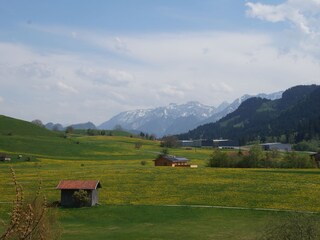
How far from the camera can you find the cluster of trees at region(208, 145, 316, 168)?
112 m

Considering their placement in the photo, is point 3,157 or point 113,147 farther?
point 113,147

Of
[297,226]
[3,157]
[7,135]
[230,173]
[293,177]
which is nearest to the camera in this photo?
[297,226]

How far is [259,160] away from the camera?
→ 11431 centimetres

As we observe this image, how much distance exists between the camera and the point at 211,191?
64.6m

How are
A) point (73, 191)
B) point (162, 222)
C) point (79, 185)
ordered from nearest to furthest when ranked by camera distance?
point (162, 222) < point (73, 191) < point (79, 185)

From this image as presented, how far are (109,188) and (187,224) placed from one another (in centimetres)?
2296

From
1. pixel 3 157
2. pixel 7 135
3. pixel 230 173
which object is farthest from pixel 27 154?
pixel 230 173

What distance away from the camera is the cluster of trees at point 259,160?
367 ft

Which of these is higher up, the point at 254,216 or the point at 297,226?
the point at 297,226

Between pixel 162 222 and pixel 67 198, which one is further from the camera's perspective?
pixel 67 198

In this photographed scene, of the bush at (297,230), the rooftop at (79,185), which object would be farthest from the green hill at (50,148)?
the bush at (297,230)

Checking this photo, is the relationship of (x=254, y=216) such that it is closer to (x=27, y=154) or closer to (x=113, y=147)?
(x=27, y=154)

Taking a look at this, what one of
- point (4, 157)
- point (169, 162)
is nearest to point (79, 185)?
point (169, 162)

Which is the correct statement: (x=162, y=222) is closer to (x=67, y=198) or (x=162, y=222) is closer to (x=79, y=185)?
(x=79, y=185)
